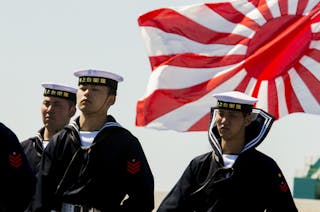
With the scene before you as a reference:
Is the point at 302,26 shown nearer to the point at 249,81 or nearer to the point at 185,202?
the point at 249,81

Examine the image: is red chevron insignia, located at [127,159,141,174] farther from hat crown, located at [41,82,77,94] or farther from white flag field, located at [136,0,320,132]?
white flag field, located at [136,0,320,132]

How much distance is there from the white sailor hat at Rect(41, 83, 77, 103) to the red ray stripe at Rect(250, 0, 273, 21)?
491cm

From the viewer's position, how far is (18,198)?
11570mm

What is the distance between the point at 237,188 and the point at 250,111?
2.38ft

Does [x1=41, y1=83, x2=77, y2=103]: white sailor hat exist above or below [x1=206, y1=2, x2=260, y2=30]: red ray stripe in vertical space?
below

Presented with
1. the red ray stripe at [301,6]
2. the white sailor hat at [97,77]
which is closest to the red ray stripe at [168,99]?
the red ray stripe at [301,6]

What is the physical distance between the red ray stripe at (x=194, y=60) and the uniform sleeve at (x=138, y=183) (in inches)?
234

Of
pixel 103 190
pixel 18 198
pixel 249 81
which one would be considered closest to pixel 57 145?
pixel 103 190

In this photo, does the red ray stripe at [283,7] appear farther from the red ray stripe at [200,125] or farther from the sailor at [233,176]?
the sailor at [233,176]

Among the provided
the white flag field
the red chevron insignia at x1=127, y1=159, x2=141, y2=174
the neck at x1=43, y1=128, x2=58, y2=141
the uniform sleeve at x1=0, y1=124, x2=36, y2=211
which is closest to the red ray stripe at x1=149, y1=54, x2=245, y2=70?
the white flag field

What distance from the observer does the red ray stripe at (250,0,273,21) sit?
1939 centimetres

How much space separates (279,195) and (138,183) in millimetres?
1304

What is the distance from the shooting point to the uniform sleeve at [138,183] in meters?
12.9

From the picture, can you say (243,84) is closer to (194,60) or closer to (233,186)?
(194,60)
